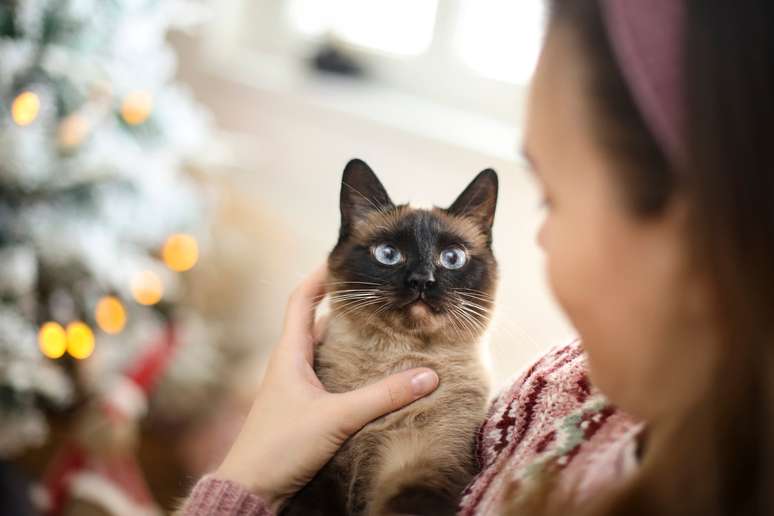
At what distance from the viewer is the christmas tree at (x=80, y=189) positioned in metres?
1.89

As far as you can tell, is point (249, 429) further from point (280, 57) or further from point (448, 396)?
point (280, 57)

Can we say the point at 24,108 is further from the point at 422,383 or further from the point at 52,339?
the point at 422,383

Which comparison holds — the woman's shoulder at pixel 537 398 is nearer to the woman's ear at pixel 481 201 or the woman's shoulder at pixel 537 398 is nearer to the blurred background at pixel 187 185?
the woman's ear at pixel 481 201

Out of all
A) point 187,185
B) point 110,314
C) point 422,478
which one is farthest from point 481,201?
point 187,185

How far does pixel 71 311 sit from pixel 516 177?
1355 millimetres

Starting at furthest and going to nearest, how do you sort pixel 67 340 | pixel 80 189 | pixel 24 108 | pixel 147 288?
pixel 147 288
pixel 67 340
pixel 80 189
pixel 24 108

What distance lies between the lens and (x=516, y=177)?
2.06m

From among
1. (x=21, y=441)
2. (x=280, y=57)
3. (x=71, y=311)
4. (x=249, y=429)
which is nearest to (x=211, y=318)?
(x=71, y=311)

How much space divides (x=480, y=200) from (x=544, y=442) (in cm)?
35

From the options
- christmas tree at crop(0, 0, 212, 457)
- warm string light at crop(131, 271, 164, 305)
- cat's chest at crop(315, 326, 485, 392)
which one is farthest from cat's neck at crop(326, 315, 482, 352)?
warm string light at crop(131, 271, 164, 305)

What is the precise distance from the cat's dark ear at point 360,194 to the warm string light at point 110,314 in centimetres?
136

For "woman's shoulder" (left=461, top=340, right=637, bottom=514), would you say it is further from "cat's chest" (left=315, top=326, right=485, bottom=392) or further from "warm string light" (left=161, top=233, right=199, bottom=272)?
"warm string light" (left=161, top=233, right=199, bottom=272)

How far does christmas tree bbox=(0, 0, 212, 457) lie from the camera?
189 cm

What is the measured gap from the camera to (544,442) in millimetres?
818
